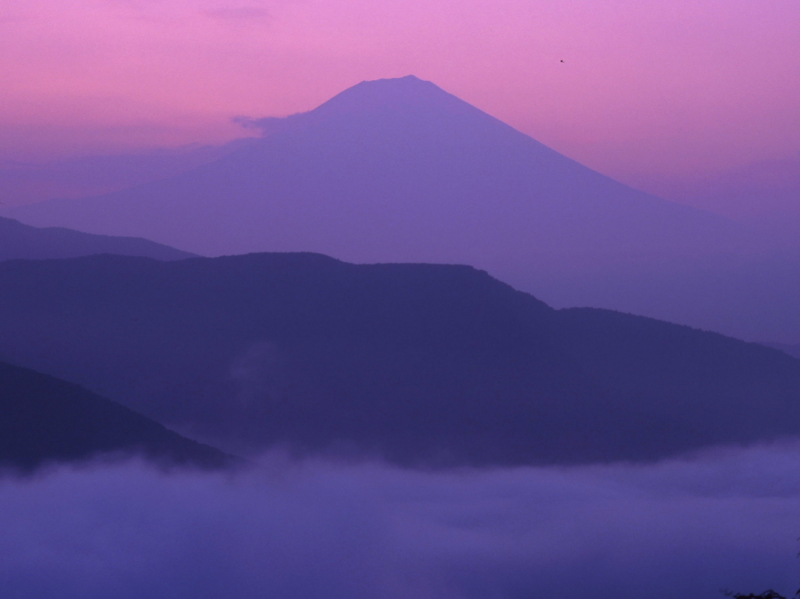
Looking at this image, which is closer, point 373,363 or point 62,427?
point 62,427

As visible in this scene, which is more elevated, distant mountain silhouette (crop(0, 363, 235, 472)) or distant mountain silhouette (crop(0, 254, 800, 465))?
distant mountain silhouette (crop(0, 254, 800, 465))

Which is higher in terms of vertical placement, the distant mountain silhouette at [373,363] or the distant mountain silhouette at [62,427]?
the distant mountain silhouette at [373,363]

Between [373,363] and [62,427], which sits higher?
[373,363]

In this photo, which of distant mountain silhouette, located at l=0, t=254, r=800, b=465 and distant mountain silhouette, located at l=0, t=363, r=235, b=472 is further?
distant mountain silhouette, located at l=0, t=254, r=800, b=465

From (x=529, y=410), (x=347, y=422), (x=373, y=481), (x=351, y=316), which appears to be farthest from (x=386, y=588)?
(x=351, y=316)
